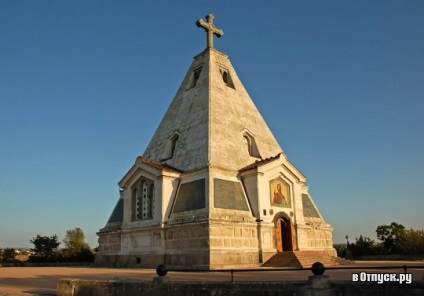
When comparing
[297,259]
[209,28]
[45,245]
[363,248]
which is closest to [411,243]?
[363,248]

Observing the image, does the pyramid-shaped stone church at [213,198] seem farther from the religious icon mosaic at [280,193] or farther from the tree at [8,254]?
the tree at [8,254]

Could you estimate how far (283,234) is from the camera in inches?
969

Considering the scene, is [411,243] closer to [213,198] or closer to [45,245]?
[213,198]

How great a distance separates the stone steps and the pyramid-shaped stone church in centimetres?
7

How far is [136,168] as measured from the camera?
25.8 metres

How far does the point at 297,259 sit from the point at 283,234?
3.86 meters

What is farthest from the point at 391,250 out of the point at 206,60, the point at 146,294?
the point at 146,294

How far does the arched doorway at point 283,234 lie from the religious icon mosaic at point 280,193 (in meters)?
0.97

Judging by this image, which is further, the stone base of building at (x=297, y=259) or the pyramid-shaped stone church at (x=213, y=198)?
the pyramid-shaped stone church at (x=213, y=198)

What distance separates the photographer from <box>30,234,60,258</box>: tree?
132ft

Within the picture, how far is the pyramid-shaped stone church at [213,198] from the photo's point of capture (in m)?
21.4

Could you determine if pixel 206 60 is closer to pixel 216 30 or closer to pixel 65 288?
pixel 216 30

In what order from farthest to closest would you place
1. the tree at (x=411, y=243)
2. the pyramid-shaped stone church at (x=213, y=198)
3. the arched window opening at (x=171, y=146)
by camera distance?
the tree at (x=411, y=243) < the arched window opening at (x=171, y=146) < the pyramid-shaped stone church at (x=213, y=198)

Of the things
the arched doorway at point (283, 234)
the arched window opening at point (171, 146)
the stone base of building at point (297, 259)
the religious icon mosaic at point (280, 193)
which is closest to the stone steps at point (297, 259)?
the stone base of building at point (297, 259)
